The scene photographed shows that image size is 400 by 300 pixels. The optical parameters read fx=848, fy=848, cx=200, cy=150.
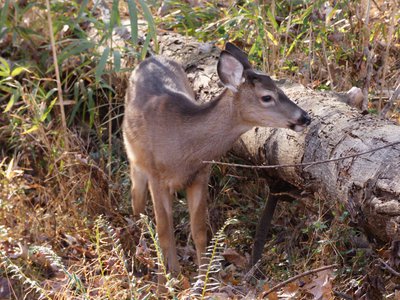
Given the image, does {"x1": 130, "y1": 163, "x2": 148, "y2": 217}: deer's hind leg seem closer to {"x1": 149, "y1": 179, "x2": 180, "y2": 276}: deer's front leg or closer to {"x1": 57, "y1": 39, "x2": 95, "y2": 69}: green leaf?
{"x1": 149, "y1": 179, "x2": 180, "y2": 276}: deer's front leg

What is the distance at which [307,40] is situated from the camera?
668cm

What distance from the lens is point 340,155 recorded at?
4.57 m

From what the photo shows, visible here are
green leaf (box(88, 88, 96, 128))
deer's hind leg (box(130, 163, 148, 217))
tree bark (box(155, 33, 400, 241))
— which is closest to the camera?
tree bark (box(155, 33, 400, 241))

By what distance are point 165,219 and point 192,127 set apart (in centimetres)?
67

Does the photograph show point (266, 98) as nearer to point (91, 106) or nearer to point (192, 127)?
point (192, 127)

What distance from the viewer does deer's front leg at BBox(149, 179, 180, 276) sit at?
575 cm

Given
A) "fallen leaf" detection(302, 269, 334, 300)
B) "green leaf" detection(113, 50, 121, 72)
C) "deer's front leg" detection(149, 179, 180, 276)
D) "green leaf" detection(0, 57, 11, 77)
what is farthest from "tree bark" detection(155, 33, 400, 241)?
"green leaf" detection(0, 57, 11, 77)

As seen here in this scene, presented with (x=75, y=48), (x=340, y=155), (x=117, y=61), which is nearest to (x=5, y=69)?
(x=75, y=48)

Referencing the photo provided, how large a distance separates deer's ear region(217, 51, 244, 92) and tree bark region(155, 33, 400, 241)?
39cm

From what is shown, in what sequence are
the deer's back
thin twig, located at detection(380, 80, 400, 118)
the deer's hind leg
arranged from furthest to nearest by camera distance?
1. the deer's hind leg
2. thin twig, located at detection(380, 80, 400, 118)
3. the deer's back

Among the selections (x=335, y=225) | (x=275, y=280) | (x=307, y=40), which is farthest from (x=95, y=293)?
(x=307, y=40)

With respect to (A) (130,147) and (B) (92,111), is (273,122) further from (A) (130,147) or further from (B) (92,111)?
(B) (92,111)

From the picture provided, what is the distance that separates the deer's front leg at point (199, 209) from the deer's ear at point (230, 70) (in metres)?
0.62

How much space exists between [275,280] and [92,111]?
2.47 meters
